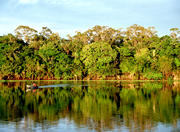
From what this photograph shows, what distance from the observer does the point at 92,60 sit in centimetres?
6700

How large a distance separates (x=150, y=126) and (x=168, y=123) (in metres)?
1.46

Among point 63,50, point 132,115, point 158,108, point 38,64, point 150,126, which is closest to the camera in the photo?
point 150,126

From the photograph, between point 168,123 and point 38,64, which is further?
point 38,64

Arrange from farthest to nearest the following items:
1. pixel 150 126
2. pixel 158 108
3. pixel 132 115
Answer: pixel 158 108 < pixel 132 115 < pixel 150 126

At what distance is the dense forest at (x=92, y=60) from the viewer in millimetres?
65000

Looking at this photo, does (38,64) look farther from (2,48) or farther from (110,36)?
(110,36)

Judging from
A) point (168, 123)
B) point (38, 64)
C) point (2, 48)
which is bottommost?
point (168, 123)

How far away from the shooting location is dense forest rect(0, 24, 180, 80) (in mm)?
65000

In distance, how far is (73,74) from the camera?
220 ft

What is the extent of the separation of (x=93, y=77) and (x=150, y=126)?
54223 millimetres

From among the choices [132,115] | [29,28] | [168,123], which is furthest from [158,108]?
[29,28]

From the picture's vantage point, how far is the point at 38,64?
2584 inches

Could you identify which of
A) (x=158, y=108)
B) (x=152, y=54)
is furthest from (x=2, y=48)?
(x=158, y=108)

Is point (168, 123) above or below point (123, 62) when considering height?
below
